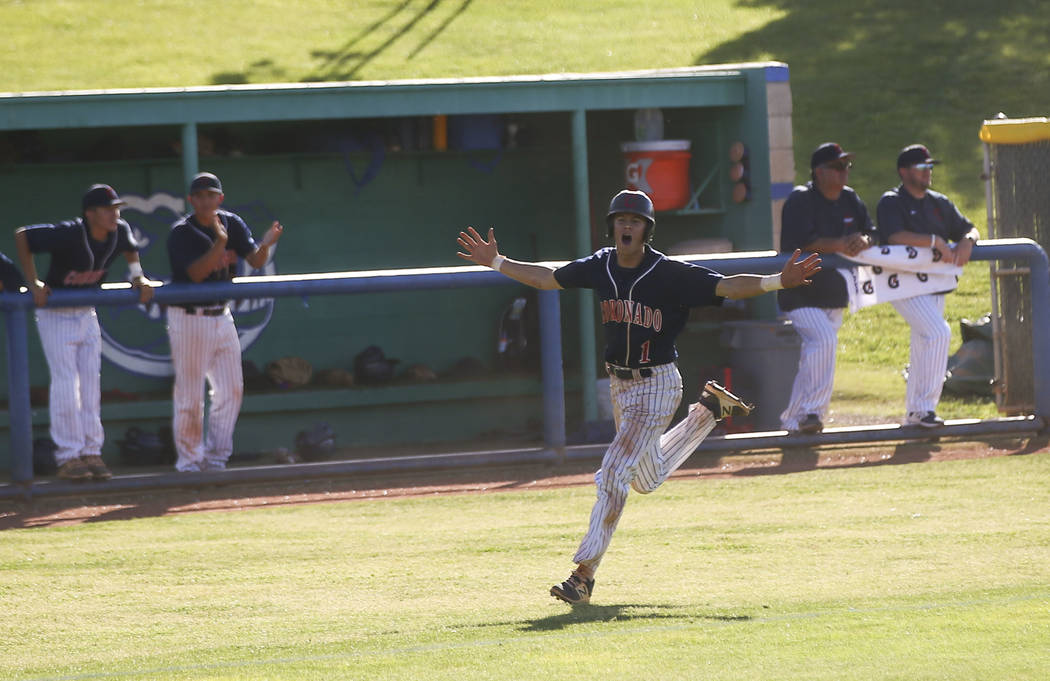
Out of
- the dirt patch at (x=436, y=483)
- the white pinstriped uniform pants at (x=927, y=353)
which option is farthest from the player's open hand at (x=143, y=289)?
the white pinstriped uniform pants at (x=927, y=353)

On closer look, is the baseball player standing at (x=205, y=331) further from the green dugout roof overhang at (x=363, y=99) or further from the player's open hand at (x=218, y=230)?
the green dugout roof overhang at (x=363, y=99)

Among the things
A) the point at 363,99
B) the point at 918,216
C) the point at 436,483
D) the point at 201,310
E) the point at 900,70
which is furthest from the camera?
the point at 900,70

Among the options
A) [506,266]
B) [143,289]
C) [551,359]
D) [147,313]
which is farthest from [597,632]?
[147,313]

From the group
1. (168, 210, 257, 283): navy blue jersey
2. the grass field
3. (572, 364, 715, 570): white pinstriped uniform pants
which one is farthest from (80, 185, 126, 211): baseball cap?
(572, 364, 715, 570): white pinstriped uniform pants

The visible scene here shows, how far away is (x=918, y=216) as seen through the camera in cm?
1047

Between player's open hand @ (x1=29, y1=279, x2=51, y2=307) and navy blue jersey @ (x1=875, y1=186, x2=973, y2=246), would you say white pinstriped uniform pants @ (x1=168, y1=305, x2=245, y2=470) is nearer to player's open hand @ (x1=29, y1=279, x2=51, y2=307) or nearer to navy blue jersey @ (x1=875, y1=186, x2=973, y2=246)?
player's open hand @ (x1=29, y1=279, x2=51, y2=307)

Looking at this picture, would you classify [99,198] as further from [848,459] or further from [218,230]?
[848,459]

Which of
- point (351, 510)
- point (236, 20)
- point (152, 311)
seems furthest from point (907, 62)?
point (351, 510)

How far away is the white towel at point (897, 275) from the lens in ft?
33.7

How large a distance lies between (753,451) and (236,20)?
20.4m

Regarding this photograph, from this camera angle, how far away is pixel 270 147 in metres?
13.0

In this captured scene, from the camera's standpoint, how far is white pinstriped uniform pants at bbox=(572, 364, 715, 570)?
632 cm

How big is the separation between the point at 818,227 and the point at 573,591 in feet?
15.8

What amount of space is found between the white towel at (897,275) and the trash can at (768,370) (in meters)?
1.21
